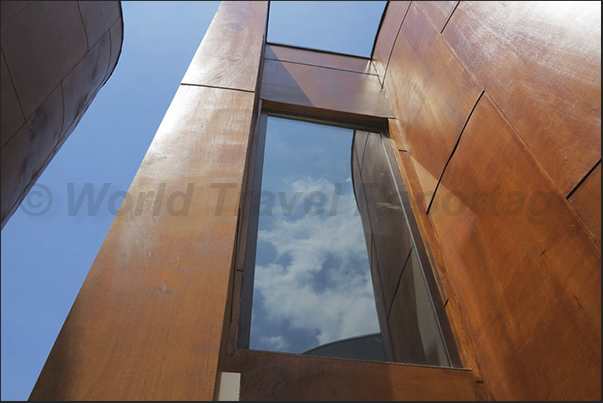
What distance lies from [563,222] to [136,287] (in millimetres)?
1907

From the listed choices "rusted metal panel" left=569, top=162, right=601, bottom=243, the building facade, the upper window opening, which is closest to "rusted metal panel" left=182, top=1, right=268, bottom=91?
the building facade

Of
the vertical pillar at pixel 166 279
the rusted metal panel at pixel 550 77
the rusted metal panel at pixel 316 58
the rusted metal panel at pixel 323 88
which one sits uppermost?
the rusted metal panel at pixel 550 77

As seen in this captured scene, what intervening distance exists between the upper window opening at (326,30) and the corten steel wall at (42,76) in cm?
212

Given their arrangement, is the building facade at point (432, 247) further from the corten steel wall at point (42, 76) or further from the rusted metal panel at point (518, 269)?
the corten steel wall at point (42, 76)

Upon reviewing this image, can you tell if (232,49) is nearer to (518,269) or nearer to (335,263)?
(335,263)

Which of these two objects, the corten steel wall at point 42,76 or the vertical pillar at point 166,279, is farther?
the corten steel wall at point 42,76

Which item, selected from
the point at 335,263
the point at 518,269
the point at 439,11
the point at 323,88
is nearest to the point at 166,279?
the point at 335,263

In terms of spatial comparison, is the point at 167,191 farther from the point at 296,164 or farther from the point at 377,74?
the point at 377,74

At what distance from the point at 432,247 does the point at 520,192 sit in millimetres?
827

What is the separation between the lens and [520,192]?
229cm

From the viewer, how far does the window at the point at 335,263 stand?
7.91ft

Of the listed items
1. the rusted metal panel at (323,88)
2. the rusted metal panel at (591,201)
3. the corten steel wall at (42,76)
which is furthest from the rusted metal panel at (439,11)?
the corten steel wall at (42,76)

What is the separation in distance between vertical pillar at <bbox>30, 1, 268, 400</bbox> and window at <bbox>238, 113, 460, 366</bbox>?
54cm

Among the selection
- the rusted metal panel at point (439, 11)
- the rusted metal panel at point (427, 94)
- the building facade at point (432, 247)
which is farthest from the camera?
the rusted metal panel at point (439, 11)
